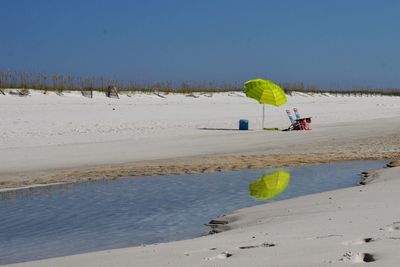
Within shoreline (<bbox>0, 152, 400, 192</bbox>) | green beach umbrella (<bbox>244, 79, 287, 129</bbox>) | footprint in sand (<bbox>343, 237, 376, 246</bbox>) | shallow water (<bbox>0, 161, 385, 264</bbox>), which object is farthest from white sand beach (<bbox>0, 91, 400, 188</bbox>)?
footprint in sand (<bbox>343, 237, 376, 246</bbox>)

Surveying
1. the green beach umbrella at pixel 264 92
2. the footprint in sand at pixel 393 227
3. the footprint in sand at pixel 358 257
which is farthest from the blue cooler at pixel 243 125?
the footprint in sand at pixel 358 257

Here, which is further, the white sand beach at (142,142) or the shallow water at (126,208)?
the white sand beach at (142,142)

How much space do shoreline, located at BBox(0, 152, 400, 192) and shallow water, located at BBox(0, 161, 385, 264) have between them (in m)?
0.56

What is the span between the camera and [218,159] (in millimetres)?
15469

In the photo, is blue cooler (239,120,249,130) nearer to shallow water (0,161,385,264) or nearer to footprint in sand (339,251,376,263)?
shallow water (0,161,385,264)

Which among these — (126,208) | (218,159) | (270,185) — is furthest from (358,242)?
(218,159)

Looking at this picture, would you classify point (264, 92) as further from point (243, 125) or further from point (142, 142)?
point (142, 142)

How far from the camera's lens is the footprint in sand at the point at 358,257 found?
173 inches

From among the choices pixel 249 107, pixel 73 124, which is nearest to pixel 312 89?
pixel 249 107

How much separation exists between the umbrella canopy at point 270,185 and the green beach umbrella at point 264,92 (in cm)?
1107

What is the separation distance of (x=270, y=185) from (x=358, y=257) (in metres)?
6.97

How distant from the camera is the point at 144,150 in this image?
1725 centimetres

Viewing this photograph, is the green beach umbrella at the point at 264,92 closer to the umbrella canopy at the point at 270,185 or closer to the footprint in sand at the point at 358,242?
the umbrella canopy at the point at 270,185

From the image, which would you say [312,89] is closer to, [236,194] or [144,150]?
[144,150]
